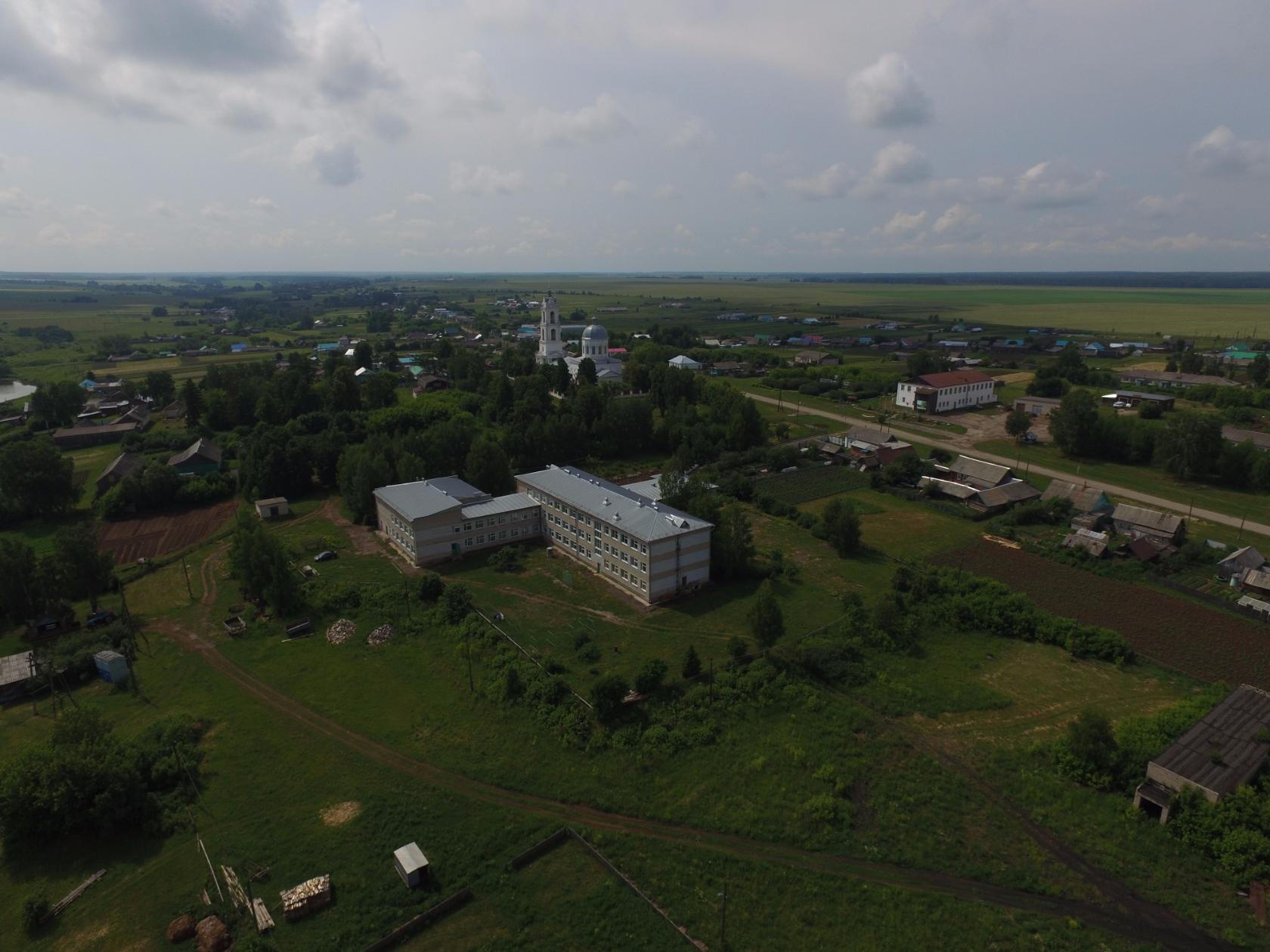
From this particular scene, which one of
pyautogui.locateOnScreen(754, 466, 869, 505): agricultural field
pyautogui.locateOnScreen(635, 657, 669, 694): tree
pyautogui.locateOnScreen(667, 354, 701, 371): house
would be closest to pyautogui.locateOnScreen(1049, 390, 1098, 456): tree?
pyautogui.locateOnScreen(754, 466, 869, 505): agricultural field

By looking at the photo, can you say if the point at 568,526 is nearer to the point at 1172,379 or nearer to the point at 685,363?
the point at 685,363

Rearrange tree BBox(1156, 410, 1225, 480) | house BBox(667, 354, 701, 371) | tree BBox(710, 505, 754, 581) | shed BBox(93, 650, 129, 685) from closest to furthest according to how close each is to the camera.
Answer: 1. shed BBox(93, 650, 129, 685)
2. tree BBox(710, 505, 754, 581)
3. tree BBox(1156, 410, 1225, 480)
4. house BBox(667, 354, 701, 371)

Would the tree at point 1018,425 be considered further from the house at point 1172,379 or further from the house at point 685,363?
the house at point 685,363

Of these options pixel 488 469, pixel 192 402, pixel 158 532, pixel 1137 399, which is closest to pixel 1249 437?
pixel 1137 399

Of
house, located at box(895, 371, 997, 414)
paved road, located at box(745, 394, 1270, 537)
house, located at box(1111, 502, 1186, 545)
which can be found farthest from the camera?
house, located at box(895, 371, 997, 414)

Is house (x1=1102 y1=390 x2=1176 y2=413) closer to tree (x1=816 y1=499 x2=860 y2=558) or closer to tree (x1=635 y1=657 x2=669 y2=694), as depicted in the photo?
tree (x1=816 y1=499 x2=860 y2=558)

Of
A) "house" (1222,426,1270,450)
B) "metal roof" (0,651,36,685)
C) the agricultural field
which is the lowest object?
"metal roof" (0,651,36,685)
